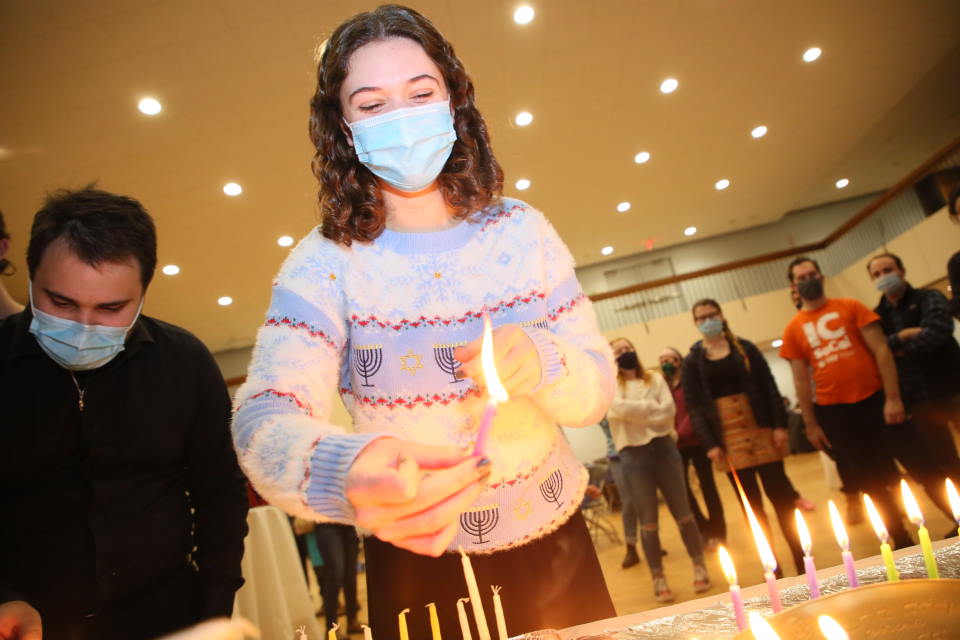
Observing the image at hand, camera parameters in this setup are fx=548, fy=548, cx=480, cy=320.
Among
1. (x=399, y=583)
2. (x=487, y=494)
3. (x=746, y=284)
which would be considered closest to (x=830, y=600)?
(x=487, y=494)

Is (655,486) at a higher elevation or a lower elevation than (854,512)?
higher

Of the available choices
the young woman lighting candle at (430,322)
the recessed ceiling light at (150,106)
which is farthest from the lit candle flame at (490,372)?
the recessed ceiling light at (150,106)

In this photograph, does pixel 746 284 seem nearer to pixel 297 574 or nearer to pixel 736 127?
pixel 736 127

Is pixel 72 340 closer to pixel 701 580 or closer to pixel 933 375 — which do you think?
pixel 701 580

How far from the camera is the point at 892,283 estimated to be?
4.20 metres

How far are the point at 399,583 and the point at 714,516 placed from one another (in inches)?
174

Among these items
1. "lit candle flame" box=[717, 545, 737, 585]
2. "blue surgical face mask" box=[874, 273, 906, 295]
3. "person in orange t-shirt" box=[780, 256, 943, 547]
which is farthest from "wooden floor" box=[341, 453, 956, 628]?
"lit candle flame" box=[717, 545, 737, 585]

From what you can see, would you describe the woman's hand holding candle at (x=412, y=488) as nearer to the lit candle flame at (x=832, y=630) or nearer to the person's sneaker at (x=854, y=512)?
the lit candle flame at (x=832, y=630)

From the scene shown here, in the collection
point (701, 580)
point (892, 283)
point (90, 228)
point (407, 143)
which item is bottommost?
point (701, 580)

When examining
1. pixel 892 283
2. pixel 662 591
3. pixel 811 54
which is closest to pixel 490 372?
pixel 662 591

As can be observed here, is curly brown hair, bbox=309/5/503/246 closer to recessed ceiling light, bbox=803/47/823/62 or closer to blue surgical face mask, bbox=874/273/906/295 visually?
blue surgical face mask, bbox=874/273/906/295

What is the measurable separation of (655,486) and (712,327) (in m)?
1.43

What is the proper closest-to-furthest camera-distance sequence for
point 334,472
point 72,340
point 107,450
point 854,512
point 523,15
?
1. point 334,472
2. point 107,450
3. point 72,340
4. point 854,512
5. point 523,15

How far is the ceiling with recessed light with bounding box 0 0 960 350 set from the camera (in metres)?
5.56
